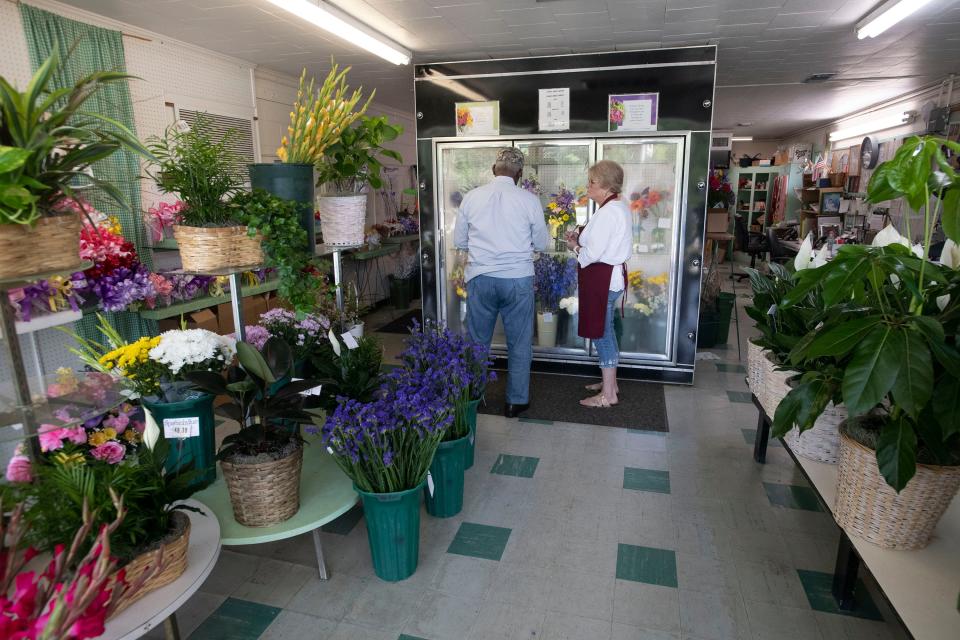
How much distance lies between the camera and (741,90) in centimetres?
691

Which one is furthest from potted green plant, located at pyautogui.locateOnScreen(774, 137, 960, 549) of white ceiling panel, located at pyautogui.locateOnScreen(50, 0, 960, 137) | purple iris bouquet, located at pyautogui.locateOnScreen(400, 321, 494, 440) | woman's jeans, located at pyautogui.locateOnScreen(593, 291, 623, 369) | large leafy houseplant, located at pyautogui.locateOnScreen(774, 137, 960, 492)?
white ceiling panel, located at pyautogui.locateOnScreen(50, 0, 960, 137)

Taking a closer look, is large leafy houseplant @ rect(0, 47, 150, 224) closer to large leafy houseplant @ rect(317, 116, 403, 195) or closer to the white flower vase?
large leafy houseplant @ rect(317, 116, 403, 195)

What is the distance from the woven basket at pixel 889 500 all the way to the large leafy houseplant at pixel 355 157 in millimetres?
2005

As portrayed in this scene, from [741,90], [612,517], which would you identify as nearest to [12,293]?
[612,517]

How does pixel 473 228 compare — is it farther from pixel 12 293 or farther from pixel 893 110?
pixel 893 110

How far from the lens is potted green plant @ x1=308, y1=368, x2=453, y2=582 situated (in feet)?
6.89

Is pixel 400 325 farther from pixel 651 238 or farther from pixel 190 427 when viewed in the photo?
pixel 190 427

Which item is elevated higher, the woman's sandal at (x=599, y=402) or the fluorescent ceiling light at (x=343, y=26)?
the fluorescent ceiling light at (x=343, y=26)

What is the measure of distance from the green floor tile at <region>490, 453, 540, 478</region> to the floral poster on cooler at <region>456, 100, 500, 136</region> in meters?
2.63

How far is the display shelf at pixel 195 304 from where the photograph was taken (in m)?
3.71

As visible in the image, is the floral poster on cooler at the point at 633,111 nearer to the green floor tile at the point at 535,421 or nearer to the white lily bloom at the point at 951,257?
the green floor tile at the point at 535,421

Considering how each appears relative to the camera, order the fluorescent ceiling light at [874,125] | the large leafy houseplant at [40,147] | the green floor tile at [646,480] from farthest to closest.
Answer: the fluorescent ceiling light at [874,125] → the green floor tile at [646,480] → the large leafy houseplant at [40,147]

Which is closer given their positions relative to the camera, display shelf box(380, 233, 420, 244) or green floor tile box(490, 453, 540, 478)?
green floor tile box(490, 453, 540, 478)

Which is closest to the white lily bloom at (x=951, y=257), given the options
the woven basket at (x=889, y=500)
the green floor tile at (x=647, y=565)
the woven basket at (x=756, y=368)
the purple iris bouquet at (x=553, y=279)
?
the woven basket at (x=889, y=500)
